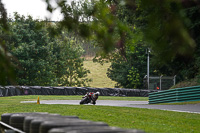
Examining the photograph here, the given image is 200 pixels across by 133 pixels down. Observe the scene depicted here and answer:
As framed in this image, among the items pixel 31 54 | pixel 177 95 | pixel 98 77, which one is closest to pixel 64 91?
pixel 31 54

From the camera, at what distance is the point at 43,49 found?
187ft

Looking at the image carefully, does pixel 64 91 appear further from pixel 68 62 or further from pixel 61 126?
pixel 61 126

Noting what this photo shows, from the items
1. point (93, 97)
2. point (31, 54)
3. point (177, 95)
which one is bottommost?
point (93, 97)

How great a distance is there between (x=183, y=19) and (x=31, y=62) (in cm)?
5212

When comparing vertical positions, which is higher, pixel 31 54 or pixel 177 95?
pixel 31 54

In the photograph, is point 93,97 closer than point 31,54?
Yes

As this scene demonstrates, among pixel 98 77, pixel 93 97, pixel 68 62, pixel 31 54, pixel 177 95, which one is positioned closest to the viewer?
pixel 93 97

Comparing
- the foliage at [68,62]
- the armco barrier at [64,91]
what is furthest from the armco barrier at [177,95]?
the foliage at [68,62]

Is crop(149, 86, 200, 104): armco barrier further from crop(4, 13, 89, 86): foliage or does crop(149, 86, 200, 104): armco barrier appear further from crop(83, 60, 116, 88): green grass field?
crop(83, 60, 116, 88): green grass field

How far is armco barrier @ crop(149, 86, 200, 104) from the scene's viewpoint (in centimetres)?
2505

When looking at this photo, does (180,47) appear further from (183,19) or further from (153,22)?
(153,22)

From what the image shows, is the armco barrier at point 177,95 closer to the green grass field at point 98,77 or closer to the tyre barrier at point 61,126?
the tyre barrier at point 61,126

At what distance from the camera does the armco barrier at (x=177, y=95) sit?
25.0 m

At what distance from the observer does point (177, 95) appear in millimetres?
26672
